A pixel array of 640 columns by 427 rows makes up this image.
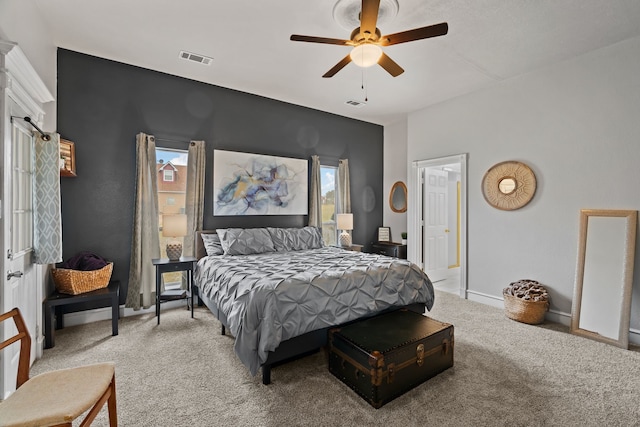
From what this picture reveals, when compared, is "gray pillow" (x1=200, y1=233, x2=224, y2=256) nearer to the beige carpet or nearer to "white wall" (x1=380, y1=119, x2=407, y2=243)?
the beige carpet

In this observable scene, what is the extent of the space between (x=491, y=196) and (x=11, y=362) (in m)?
5.34

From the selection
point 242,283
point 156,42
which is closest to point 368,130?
point 156,42

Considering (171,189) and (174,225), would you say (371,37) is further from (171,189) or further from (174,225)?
(171,189)

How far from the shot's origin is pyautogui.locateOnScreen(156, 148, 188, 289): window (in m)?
4.20

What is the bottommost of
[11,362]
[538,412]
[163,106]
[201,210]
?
[538,412]

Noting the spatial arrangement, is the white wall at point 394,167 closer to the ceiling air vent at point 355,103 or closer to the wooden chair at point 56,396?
the ceiling air vent at point 355,103

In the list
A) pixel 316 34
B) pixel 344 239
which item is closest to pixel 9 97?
pixel 316 34

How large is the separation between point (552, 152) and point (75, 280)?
564 cm

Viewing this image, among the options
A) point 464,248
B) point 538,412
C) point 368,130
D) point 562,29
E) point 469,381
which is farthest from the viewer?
point 368,130

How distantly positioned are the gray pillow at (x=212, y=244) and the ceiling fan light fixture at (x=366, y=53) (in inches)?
112

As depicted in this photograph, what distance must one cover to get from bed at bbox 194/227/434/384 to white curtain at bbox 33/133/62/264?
1.40m

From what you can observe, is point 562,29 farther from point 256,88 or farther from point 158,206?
point 158,206

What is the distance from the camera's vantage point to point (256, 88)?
4.57m

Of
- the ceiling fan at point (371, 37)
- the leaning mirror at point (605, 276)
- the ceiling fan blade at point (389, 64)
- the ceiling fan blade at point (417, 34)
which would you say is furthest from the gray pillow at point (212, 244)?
the leaning mirror at point (605, 276)
